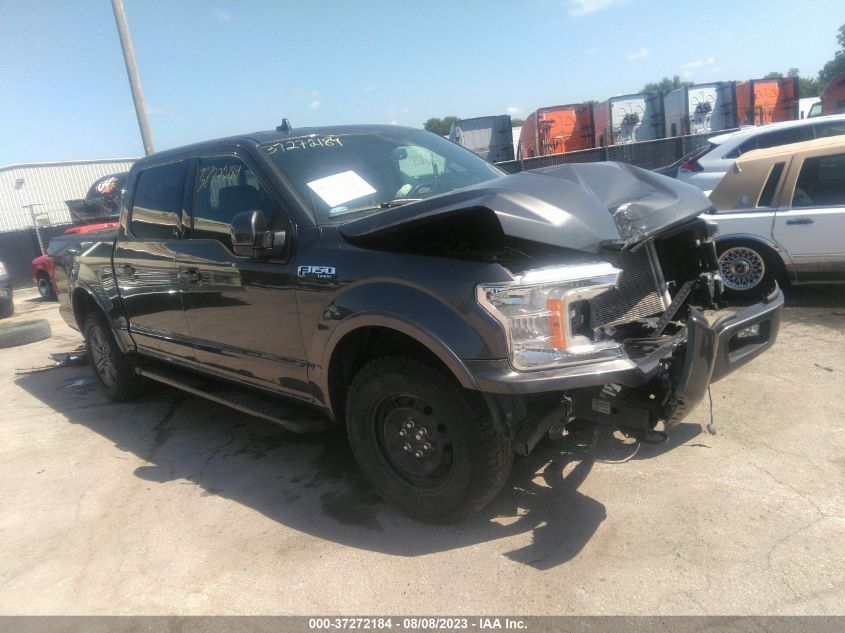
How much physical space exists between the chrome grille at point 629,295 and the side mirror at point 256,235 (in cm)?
171

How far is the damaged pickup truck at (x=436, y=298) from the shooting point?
268 centimetres

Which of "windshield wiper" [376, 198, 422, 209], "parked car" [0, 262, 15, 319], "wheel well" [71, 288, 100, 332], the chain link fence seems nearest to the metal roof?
"parked car" [0, 262, 15, 319]

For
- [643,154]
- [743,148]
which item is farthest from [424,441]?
[643,154]

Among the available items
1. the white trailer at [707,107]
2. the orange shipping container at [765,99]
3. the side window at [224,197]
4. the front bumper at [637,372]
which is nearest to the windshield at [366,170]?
the side window at [224,197]

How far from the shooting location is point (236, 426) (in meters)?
5.04

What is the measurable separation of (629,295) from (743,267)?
3719 millimetres

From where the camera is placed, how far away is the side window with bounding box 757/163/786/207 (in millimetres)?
6148

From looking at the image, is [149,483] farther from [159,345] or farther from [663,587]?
[663,587]

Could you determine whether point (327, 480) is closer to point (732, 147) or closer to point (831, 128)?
point (732, 147)

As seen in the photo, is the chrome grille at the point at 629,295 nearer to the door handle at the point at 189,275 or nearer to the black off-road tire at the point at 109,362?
the door handle at the point at 189,275

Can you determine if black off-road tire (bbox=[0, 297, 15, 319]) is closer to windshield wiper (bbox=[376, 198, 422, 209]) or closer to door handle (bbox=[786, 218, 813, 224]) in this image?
windshield wiper (bbox=[376, 198, 422, 209])

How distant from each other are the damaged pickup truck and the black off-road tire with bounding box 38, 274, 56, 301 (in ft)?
37.0

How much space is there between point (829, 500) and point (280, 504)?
9.60 ft

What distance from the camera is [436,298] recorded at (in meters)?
2.79
